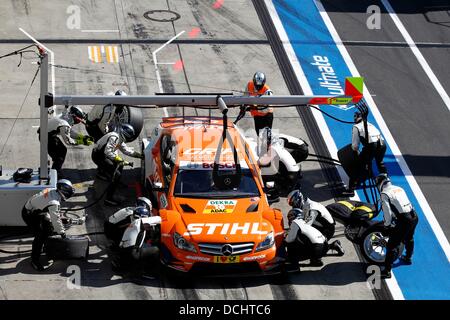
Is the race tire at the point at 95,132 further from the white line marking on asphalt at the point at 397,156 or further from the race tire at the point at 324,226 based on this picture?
the white line marking on asphalt at the point at 397,156

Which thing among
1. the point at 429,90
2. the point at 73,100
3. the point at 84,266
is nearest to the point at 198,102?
the point at 73,100

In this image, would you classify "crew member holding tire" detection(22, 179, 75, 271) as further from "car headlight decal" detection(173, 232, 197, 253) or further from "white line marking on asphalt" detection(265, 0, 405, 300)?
"white line marking on asphalt" detection(265, 0, 405, 300)

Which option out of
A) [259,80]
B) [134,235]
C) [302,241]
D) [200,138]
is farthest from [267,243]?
[259,80]

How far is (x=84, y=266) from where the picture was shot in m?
18.4

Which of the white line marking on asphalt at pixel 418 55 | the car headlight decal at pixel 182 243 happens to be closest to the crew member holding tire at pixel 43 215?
the car headlight decal at pixel 182 243

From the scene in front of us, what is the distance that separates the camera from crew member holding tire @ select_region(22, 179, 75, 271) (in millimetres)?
18031

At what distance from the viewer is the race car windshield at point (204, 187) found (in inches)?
745

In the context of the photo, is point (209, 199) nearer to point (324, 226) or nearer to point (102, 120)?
point (324, 226)

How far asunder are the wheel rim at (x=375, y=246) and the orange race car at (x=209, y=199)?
168 centimetres

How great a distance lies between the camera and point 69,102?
19.1m

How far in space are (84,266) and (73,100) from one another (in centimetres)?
317

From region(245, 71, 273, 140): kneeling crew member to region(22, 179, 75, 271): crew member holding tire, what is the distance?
5.34 m
